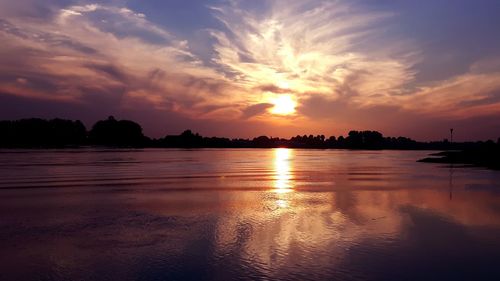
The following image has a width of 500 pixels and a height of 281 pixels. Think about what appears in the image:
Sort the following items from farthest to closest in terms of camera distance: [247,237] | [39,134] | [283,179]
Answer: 1. [39,134]
2. [283,179]
3. [247,237]

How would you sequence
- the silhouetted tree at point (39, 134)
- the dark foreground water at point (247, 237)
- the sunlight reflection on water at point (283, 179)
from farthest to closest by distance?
the silhouetted tree at point (39, 134) → the sunlight reflection on water at point (283, 179) → the dark foreground water at point (247, 237)

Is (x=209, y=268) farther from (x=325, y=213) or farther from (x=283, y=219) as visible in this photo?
(x=325, y=213)

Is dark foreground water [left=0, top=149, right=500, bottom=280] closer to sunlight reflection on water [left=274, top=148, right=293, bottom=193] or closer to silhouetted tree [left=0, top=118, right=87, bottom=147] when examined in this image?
sunlight reflection on water [left=274, top=148, right=293, bottom=193]

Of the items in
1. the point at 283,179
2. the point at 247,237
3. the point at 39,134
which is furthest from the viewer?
the point at 39,134

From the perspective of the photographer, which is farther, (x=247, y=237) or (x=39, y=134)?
(x=39, y=134)

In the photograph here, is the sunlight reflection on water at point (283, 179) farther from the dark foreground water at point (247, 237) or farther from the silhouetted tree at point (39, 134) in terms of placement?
the silhouetted tree at point (39, 134)

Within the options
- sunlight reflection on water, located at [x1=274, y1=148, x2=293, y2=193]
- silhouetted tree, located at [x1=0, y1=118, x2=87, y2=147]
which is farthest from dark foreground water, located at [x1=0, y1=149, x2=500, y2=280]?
silhouetted tree, located at [x1=0, y1=118, x2=87, y2=147]

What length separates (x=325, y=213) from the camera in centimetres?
1602

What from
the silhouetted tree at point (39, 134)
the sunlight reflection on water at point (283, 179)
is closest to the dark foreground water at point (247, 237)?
the sunlight reflection on water at point (283, 179)

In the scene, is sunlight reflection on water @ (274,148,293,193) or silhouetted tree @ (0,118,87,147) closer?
sunlight reflection on water @ (274,148,293,193)

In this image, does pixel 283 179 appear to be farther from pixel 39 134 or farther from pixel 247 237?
pixel 39 134

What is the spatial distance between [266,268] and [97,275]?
3.58 m

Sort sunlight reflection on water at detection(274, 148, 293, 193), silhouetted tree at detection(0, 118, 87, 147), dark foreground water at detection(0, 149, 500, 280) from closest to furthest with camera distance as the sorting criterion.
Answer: dark foreground water at detection(0, 149, 500, 280) → sunlight reflection on water at detection(274, 148, 293, 193) → silhouetted tree at detection(0, 118, 87, 147)

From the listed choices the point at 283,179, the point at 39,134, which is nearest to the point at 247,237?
the point at 283,179
